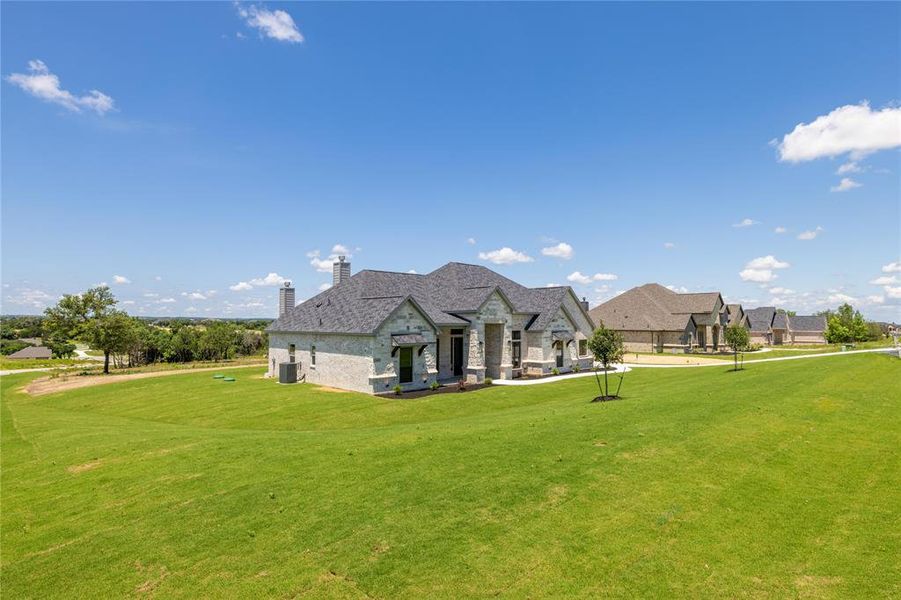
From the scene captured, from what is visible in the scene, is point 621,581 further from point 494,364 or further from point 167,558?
point 494,364

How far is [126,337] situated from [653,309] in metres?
59.5

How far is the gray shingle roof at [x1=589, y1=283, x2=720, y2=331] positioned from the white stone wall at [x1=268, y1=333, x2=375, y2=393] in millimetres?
44433

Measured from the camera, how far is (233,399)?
25125 millimetres

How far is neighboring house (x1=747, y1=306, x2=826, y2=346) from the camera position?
80.4 metres

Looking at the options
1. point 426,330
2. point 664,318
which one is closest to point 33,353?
point 426,330

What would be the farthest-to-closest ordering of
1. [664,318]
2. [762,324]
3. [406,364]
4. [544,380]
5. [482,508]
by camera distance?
1. [762,324]
2. [664,318]
3. [544,380]
4. [406,364]
5. [482,508]

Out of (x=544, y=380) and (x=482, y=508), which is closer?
(x=482, y=508)

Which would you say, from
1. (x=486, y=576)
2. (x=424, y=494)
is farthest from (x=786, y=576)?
(x=424, y=494)

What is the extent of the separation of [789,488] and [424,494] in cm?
783

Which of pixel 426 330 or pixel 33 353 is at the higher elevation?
pixel 426 330

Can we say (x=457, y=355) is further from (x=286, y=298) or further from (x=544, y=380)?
(x=286, y=298)

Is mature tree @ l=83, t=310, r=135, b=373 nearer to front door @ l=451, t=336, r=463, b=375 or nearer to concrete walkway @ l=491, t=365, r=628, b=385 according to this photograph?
front door @ l=451, t=336, r=463, b=375

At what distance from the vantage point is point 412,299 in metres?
28.3

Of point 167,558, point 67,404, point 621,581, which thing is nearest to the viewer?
point 621,581
